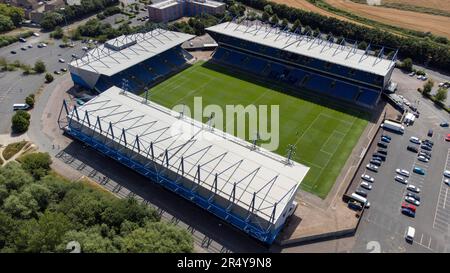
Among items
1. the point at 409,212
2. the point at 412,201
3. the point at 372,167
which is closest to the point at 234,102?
the point at 372,167

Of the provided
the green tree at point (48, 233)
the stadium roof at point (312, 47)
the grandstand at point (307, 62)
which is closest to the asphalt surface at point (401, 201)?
the grandstand at point (307, 62)

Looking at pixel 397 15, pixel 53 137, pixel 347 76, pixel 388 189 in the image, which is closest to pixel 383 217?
pixel 388 189

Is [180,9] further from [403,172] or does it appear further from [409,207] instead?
[409,207]

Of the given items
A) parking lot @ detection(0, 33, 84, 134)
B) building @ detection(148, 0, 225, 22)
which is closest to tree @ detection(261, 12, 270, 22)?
building @ detection(148, 0, 225, 22)

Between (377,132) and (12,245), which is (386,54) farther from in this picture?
(12,245)

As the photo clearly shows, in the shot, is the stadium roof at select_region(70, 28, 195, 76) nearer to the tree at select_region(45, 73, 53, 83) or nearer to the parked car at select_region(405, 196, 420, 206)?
the tree at select_region(45, 73, 53, 83)

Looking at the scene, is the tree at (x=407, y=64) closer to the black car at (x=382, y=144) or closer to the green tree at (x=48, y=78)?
the black car at (x=382, y=144)
